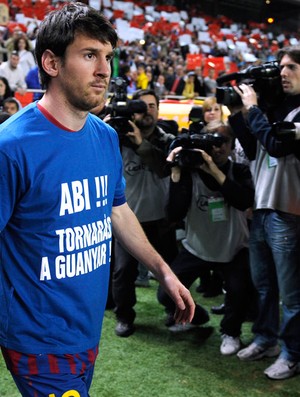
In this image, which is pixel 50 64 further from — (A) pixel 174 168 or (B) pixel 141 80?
(B) pixel 141 80

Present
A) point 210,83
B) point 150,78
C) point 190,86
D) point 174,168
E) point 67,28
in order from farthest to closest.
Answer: point 150,78, point 210,83, point 190,86, point 174,168, point 67,28

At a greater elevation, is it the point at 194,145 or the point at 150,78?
the point at 194,145

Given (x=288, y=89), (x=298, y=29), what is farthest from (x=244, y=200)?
(x=298, y=29)

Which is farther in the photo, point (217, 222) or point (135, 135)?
point (135, 135)

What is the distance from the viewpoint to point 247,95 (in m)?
3.30

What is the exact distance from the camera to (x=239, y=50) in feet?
70.1

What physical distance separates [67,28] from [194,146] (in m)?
2.01

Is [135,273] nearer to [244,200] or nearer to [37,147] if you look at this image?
[244,200]

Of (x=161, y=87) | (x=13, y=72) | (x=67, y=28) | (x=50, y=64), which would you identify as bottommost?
(x=161, y=87)

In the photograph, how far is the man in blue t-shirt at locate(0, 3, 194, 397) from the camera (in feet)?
5.19

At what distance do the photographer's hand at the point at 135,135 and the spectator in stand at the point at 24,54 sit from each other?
6.13 metres

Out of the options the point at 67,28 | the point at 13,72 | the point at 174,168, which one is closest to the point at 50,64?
the point at 67,28

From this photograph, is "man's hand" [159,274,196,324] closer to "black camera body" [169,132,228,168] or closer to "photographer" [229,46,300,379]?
"photographer" [229,46,300,379]

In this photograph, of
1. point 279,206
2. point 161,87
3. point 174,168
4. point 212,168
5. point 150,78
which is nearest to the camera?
point 279,206
